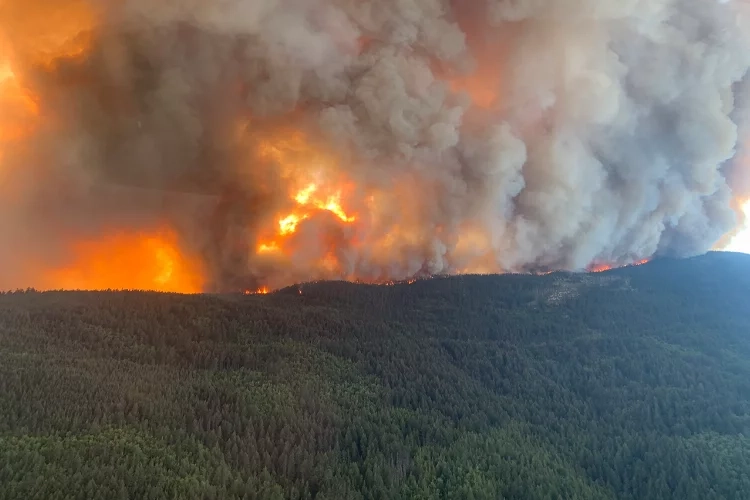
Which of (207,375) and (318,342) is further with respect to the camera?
(318,342)

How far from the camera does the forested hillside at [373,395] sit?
25.4 meters

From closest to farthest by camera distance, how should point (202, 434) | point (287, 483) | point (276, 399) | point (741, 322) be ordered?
point (287, 483), point (202, 434), point (276, 399), point (741, 322)

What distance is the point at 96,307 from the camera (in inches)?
1630

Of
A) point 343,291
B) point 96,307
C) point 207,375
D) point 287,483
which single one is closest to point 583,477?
point 287,483

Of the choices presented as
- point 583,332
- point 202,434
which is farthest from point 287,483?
point 583,332

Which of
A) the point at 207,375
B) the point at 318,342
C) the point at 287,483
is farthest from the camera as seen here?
the point at 318,342

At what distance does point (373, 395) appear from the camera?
36750 mm

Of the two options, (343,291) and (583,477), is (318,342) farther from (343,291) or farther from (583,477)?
(583,477)

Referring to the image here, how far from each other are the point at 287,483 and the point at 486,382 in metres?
21.6

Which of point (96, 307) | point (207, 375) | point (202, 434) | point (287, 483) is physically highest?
point (96, 307)

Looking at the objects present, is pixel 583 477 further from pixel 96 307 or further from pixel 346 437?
pixel 96 307

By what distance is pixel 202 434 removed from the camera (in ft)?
91.1

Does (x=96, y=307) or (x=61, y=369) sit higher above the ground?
(x=96, y=307)

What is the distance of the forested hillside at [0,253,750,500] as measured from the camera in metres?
25.4
